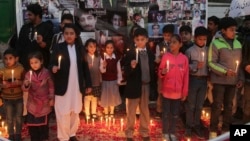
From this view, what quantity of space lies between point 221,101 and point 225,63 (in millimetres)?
640

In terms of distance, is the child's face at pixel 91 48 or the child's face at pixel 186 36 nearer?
the child's face at pixel 91 48

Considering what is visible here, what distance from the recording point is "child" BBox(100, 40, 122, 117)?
6574 mm

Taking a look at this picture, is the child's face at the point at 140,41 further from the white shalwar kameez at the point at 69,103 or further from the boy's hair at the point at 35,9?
the boy's hair at the point at 35,9

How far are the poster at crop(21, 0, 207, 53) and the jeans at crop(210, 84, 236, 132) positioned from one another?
1.95 m

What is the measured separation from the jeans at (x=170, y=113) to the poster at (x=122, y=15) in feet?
6.33

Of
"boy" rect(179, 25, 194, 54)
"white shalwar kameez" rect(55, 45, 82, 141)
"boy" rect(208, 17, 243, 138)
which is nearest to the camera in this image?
"white shalwar kameez" rect(55, 45, 82, 141)

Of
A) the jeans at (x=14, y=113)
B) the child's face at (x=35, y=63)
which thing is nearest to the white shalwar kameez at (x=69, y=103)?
the child's face at (x=35, y=63)

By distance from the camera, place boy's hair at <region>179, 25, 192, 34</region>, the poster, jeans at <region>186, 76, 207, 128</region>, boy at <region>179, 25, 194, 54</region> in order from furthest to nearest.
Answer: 1. the poster
2. boy's hair at <region>179, 25, 192, 34</region>
3. boy at <region>179, 25, 194, 54</region>
4. jeans at <region>186, 76, 207, 128</region>

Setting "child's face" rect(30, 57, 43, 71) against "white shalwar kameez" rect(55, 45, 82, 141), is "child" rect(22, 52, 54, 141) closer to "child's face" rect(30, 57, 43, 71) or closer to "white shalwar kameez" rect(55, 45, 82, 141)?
"child's face" rect(30, 57, 43, 71)

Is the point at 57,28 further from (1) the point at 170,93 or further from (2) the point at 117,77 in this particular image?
(1) the point at 170,93

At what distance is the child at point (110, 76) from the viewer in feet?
21.6

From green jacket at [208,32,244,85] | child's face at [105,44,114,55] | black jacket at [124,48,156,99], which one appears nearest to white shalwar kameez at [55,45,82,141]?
black jacket at [124,48,156,99]

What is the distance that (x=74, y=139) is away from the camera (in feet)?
19.3

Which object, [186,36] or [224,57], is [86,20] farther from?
[224,57]
